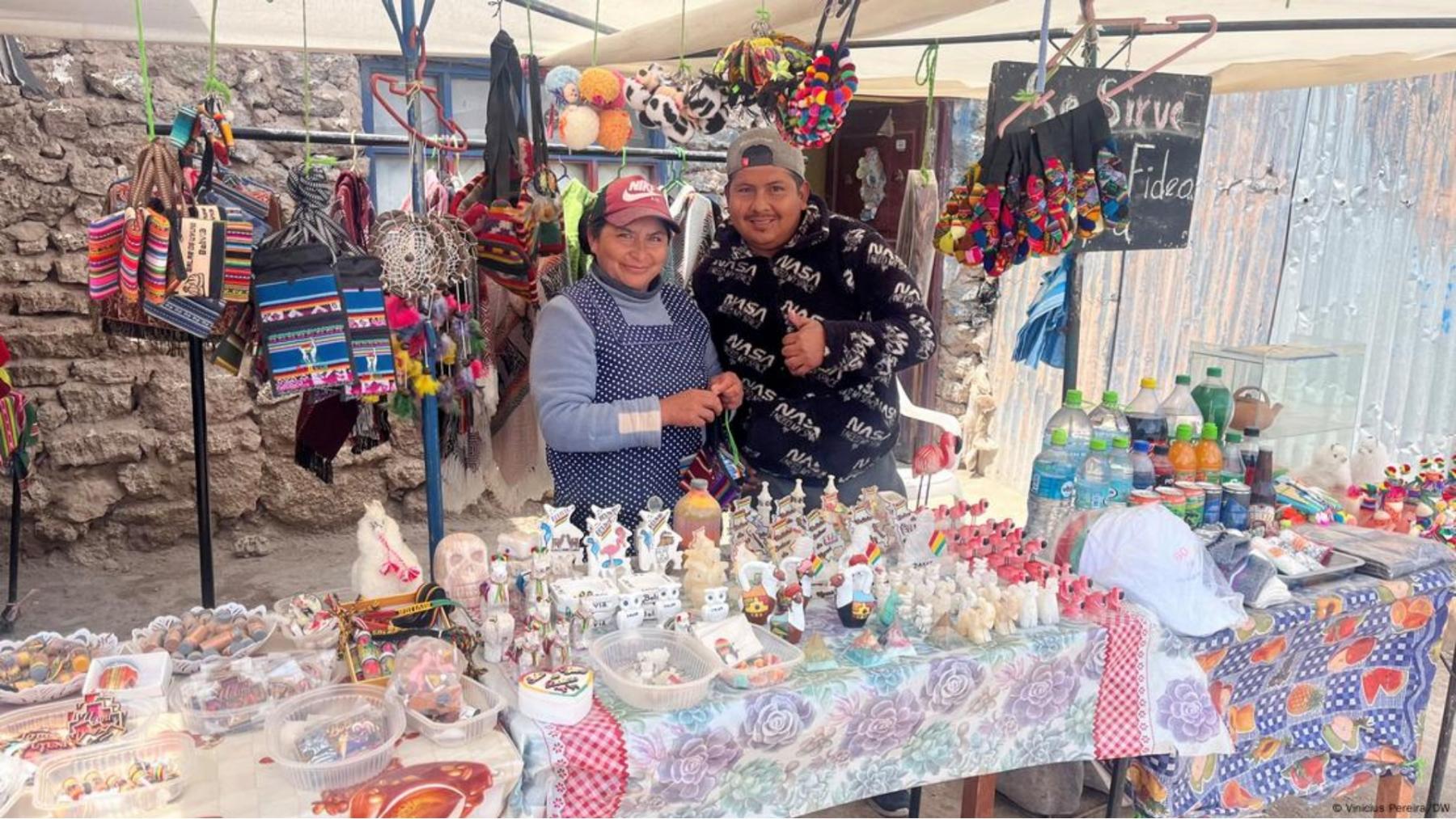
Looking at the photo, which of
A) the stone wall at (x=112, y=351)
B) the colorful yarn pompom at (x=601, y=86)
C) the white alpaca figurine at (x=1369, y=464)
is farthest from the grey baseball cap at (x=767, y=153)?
the stone wall at (x=112, y=351)

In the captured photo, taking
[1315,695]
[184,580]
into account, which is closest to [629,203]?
[1315,695]

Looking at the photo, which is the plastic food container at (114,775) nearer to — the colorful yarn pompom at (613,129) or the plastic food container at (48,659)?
the plastic food container at (48,659)

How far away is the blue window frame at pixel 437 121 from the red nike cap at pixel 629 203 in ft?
8.10

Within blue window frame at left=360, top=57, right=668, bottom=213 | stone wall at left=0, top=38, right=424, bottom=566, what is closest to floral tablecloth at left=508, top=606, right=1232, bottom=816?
blue window frame at left=360, top=57, right=668, bottom=213

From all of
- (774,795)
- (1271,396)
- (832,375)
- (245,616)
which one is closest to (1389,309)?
(1271,396)

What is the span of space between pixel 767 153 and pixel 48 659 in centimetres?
202

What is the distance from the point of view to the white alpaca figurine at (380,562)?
85.2 inches

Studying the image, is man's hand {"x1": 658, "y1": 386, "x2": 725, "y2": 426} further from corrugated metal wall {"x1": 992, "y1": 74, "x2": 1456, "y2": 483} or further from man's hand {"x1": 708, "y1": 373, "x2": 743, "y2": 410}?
corrugated metal wall {"x1": 992, "y1": 74, "x2": 1456, "y2": 483}

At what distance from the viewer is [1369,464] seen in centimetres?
318

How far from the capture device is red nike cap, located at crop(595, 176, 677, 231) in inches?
95.8

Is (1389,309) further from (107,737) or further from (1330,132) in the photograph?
(107,737)

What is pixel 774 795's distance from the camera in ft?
6.24

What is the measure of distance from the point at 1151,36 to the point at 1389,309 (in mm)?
1733

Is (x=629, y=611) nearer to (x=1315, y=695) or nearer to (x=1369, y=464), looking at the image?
(x=1315, y=695)
